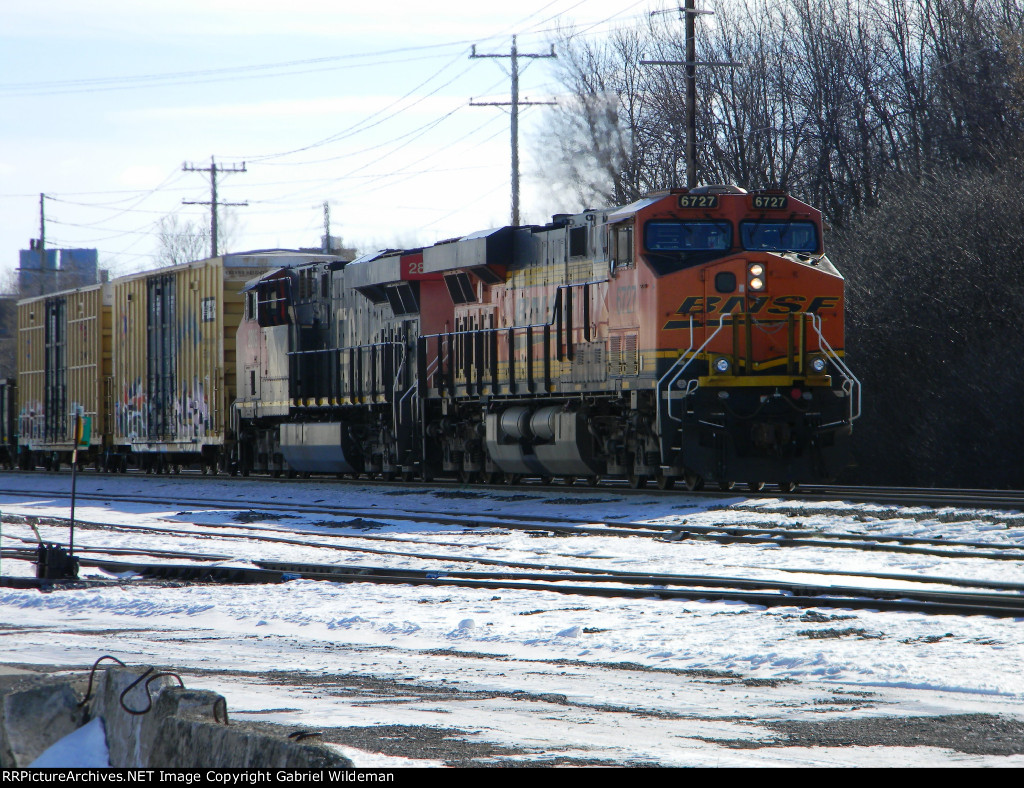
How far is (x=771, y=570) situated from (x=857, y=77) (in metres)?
31.9

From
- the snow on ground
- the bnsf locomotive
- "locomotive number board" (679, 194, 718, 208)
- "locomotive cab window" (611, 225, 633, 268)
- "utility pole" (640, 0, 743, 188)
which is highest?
"utility pole" (640, 0, 743, 188)

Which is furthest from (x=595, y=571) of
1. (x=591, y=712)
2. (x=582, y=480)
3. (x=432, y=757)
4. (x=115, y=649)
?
(x=582, y=480)

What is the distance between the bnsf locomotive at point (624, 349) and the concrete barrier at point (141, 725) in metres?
12.2

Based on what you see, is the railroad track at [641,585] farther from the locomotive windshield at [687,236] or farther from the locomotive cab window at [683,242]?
the locomotive windshield at [687,236]

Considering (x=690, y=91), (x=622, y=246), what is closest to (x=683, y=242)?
(x=622, y=246)

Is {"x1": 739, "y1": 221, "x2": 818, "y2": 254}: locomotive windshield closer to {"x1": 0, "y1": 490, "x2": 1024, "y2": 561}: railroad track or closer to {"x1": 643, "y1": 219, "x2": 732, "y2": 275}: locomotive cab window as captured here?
{"x1": 643, "y1": 219, "x2": 732, "y2": 275}: locomotive cab window

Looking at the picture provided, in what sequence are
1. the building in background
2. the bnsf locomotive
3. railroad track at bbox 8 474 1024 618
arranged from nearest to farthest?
1. railroad track at bbox 8 474 1024 618
2. the bnsf locomotive
3. the building in background

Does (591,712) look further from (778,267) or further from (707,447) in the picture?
(778,267)

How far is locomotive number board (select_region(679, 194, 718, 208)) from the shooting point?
1738 centimetres

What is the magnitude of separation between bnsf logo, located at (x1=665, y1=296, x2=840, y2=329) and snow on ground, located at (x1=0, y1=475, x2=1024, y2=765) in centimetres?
358

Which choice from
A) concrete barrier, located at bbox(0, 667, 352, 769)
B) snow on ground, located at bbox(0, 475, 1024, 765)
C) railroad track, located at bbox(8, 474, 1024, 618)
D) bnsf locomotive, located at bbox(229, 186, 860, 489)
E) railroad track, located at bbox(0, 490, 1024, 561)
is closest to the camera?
concrete barrier, located at bbox(0, 667, 352, 769)

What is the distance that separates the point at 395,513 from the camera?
57.0 feet

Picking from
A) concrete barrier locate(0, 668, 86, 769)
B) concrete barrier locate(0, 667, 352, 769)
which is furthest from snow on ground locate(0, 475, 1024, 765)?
concrete barrier locate(0, 668, 86, 769)
